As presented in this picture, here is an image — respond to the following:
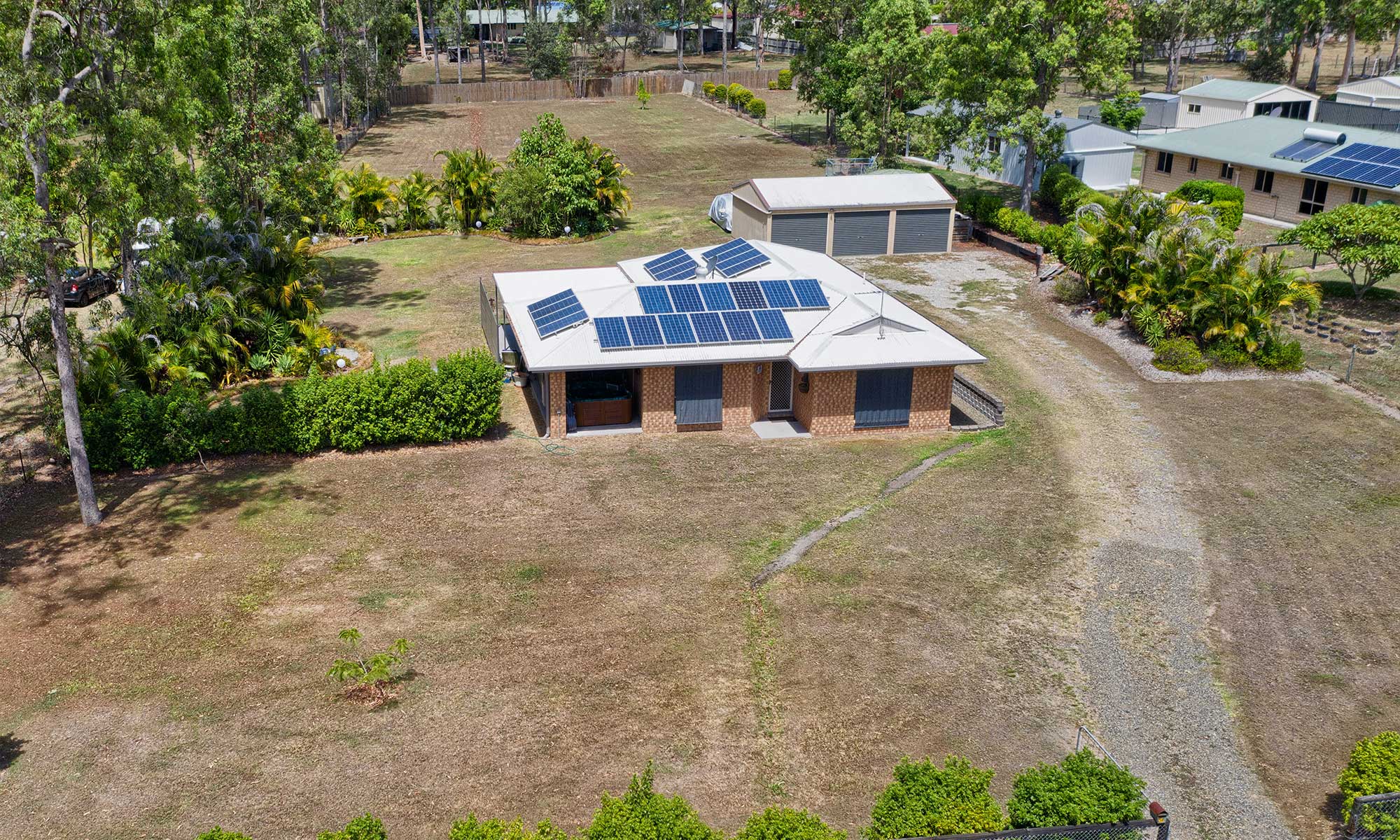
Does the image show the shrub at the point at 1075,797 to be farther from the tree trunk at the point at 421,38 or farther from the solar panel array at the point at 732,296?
the tree trunk at the point at 421,38

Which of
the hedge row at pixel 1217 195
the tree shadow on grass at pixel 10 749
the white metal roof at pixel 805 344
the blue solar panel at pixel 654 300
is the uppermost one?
the hedge row at pixel 1217 195

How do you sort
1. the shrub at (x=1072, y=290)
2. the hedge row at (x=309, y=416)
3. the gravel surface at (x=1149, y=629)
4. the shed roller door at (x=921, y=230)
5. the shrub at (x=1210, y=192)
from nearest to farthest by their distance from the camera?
the gravel surface at (x=1149, y=629), the hedge row at (x=309, y=416), the shrub at (x=1072, y=290), the shed roller door at (x=921, y=230), the shrub at (x=1210, y=192)

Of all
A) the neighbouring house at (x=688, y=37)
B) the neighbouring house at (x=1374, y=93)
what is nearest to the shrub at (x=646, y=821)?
the neighbouring house at (x=1374, y=93)

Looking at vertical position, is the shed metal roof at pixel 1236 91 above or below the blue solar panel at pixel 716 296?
above

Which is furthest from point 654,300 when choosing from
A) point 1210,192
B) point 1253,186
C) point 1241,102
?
point 1241,102

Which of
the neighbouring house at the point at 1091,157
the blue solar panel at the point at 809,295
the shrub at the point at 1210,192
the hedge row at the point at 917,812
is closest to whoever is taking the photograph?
the hedge row at the point at 917,812

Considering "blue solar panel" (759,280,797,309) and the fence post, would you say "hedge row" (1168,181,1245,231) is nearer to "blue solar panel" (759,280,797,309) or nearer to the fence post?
"blue solar panel" (759,280,797,309)

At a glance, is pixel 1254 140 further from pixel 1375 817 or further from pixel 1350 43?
pixel 1375 817
